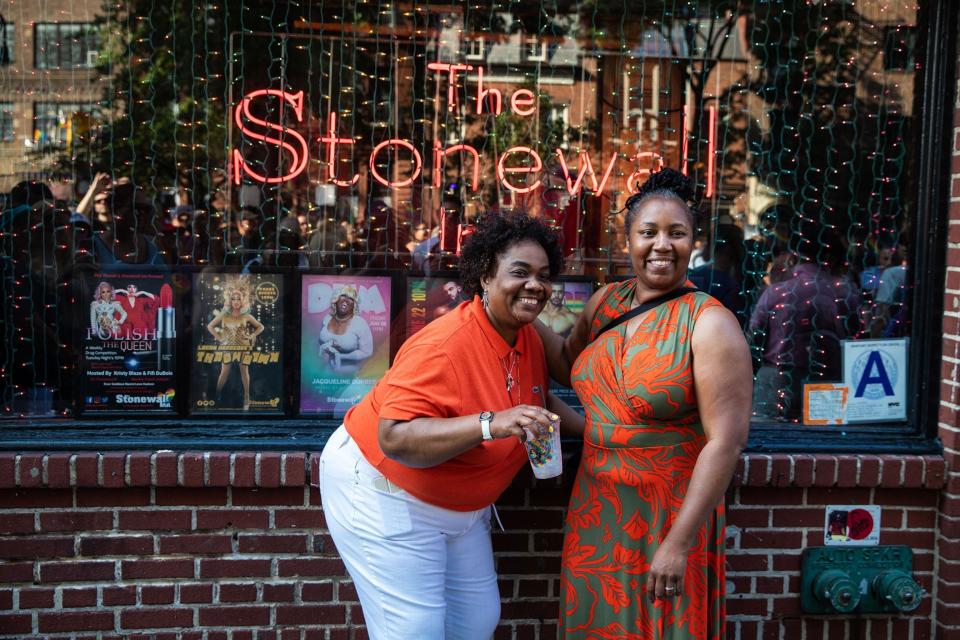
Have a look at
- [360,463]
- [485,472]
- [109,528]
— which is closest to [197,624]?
[109,528]

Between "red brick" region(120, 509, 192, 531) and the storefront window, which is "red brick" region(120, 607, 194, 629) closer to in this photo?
"red brick" region(120, 509, 192, 531)

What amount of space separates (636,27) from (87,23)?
96.3 inches

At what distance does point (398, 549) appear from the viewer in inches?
104

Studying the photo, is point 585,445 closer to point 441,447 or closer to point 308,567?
point 441,447

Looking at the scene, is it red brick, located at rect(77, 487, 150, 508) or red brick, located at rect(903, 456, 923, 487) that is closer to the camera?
red brick, located at rect(77, 487, 150, 508)

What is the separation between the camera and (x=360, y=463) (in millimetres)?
2707

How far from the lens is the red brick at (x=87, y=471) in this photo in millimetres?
3365

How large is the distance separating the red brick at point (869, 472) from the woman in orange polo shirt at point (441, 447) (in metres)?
1.63

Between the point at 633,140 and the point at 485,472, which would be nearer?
the point at 485,472

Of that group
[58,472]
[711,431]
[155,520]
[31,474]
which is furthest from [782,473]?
[31,474]

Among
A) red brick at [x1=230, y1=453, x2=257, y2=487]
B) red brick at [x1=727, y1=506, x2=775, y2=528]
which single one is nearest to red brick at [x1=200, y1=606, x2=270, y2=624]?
red brick at [x1=230, y1=453, x2=257, y2=487]

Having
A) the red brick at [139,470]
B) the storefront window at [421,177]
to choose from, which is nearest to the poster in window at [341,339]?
the storefront window at [421,177]

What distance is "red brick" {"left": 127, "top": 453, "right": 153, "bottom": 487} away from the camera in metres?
3.37

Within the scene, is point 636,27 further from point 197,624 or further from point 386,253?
point 197,624
